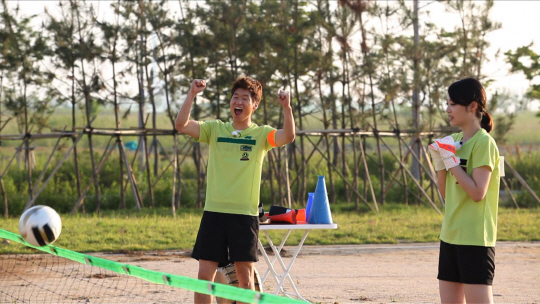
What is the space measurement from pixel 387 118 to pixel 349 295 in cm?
1211

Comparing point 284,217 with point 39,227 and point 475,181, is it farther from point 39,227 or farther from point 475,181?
point 475,181

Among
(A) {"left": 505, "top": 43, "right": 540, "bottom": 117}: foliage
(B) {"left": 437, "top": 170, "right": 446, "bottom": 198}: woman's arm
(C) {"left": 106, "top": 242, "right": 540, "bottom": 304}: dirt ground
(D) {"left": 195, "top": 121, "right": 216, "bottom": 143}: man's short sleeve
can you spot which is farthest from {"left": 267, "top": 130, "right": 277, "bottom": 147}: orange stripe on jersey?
(A) {"left": 505, "top": 43, "right": 540, "bottom": 117}: foliage

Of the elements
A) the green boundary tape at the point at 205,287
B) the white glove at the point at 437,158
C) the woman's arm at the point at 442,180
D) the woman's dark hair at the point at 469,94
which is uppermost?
the woman's dark hair at the point at 469,94

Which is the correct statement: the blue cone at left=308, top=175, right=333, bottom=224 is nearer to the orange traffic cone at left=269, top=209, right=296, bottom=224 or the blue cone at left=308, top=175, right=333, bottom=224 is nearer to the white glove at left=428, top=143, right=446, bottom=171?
the orange traffic cone at left=269, top=209, right=296, bottom=224

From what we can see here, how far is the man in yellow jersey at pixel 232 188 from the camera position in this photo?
221 inches

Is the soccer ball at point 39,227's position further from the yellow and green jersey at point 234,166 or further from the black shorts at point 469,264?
the black shorts at point 469,264

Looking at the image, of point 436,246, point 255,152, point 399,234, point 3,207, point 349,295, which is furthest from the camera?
point 3,207

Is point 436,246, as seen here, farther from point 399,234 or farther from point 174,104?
point 174,104

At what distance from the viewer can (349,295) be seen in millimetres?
7688

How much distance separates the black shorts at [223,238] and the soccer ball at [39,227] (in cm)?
97

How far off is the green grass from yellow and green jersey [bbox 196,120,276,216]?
20.5 ft

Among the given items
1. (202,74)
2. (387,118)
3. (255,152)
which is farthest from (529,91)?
(255,152)

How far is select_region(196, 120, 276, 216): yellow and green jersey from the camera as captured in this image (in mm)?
5613

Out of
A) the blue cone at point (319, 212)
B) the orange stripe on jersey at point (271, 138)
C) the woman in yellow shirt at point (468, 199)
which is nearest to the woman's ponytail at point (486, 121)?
the woman in yellow shirt at point (468, 199)
